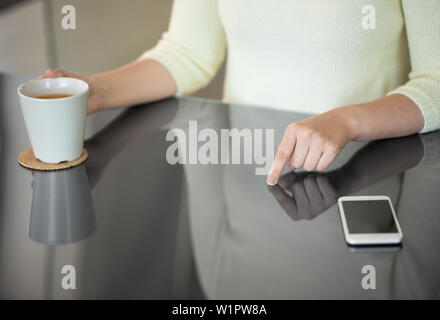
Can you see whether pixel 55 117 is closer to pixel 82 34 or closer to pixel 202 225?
pixel 202 225

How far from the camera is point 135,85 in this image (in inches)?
42.4

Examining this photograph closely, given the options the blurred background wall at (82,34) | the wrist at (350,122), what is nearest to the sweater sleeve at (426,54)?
the wrist at (350,122)

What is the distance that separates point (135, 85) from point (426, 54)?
21.0 inches

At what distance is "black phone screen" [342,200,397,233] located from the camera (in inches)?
26.9

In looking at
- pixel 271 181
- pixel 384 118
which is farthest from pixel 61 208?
pixel 384 118

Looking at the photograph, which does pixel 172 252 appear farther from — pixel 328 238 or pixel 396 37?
pixel 396 37

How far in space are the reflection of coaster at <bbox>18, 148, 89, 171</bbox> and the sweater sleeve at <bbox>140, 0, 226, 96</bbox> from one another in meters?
0.35

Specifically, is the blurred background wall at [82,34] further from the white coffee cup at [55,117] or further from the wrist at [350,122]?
the wrist at [350,122]

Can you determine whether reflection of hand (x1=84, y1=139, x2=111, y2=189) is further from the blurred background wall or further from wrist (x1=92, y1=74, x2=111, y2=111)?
the blurred background wall

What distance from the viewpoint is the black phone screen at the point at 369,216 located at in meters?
0.68

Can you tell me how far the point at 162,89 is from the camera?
1.11 metres
